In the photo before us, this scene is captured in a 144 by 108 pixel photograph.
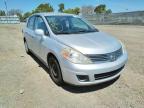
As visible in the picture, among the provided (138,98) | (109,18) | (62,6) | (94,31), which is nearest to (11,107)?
(138,98)

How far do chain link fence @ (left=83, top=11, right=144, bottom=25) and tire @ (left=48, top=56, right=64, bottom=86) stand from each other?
2353cm

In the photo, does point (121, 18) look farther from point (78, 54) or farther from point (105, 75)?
point (78, 54)

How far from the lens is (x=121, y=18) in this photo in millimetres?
29422

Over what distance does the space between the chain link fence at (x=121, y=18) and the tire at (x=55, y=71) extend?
77.2 feet

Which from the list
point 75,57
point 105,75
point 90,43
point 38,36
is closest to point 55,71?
point 75,57

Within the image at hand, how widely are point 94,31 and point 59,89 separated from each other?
6.45 ft

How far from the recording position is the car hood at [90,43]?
12.8 feet

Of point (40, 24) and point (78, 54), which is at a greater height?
point (40, 24)

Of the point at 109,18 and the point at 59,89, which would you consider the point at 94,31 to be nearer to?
the point at 59,89

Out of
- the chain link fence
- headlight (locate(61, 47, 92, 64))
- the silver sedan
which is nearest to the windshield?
the silver sedan

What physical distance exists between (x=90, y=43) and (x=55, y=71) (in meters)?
1.10

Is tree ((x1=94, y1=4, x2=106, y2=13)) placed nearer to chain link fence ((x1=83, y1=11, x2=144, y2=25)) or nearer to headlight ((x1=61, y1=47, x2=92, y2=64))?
chain link fence ((x1=83, y1=11, x2=144, y2=25))

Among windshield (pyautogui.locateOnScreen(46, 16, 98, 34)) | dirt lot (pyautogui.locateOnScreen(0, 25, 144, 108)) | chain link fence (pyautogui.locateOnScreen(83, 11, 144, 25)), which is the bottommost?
dirt lot (pyautogui.locateOnScreen(0, 25, 144, 108))

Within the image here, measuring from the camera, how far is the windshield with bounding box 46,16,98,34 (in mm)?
4992
